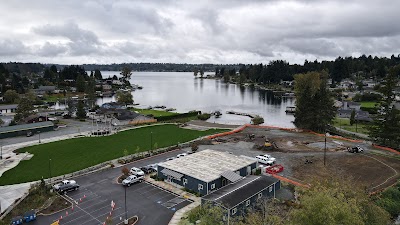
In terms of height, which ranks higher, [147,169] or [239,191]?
[239,191]

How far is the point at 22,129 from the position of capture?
55.0 meters

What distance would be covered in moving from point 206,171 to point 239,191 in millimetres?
5621

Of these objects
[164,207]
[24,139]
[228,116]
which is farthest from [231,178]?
[228,116]

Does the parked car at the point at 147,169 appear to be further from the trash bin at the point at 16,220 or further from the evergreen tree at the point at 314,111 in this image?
the evergreen tree at the point at 314,111

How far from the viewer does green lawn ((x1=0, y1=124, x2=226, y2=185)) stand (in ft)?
117

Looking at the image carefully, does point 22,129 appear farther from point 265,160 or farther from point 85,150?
point 265,160

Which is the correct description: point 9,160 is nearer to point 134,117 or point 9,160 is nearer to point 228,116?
point 134,117

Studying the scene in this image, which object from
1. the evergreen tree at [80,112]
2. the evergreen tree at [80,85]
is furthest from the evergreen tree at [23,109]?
the evergreen tree at [80,85]

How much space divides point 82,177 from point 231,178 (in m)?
16.3

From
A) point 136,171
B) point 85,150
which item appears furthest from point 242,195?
point 85,150

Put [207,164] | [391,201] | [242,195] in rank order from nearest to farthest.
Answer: [391,201], [242,195], [207,164]

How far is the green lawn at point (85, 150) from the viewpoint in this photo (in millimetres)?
35797

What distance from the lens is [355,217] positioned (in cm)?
1775

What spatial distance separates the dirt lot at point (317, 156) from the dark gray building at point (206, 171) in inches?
231
